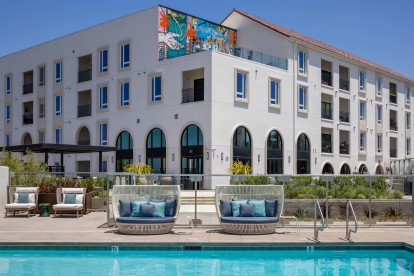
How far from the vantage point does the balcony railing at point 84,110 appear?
37.8 metres

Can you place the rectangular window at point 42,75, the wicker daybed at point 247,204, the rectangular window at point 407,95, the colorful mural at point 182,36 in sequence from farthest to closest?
the rectangular window at point 407,95 < the rectangular window at point 42,75 < the colorful mural at point 182,36 < the wicker daybed at point 247,204

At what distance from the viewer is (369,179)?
1467cm

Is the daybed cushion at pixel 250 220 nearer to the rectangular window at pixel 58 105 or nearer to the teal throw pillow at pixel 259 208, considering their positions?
the teal throw pillow at pixel 259 208

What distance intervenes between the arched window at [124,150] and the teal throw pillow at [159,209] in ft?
69.0

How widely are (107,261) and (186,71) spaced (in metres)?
21.5

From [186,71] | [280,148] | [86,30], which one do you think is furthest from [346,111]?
[86,30]

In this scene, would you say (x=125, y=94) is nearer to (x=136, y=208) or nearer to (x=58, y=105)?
(x=58, y=105)

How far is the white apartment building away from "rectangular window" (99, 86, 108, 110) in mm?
82

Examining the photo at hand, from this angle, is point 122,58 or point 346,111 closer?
point 122,58

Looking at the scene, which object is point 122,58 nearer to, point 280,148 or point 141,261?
point 280,148

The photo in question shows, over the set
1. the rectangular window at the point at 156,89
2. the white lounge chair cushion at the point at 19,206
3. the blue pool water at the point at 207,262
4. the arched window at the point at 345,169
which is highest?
the rectangular window at the point at 156,89

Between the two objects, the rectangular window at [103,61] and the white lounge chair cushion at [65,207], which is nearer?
the white lounge chair cushion at [65,207]

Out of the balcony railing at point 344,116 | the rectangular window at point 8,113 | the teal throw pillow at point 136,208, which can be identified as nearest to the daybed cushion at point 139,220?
the teal throw pillow at point 136,208

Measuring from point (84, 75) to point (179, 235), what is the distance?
28.1 meters
